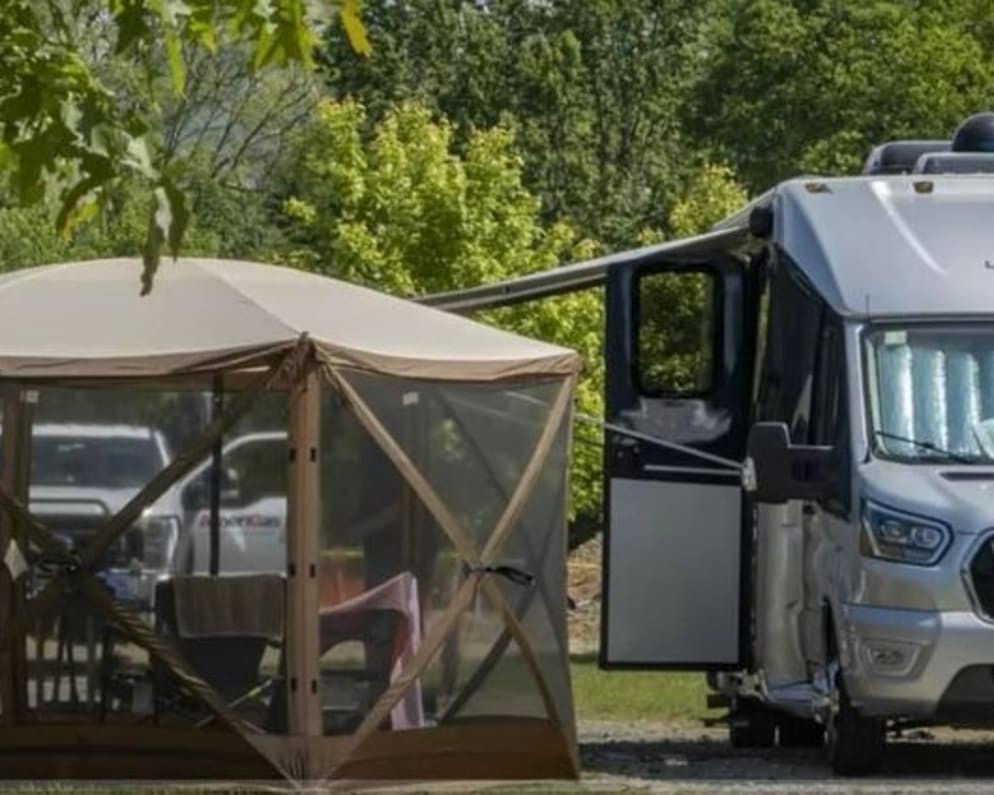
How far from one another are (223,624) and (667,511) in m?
3.21

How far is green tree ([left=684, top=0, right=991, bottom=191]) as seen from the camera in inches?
1679

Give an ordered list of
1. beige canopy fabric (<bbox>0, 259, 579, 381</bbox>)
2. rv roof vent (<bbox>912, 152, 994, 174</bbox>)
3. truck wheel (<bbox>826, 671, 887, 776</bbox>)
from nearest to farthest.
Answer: beige canopy fabric (<bbox>0, 259, 579, 381</bbox>), truck wheel (<bbox>826, 671, 887, 776</bbox>), rv roof vent (<bbox>912, 152, 994, 174</bbox>)

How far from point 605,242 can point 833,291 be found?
35.1 m

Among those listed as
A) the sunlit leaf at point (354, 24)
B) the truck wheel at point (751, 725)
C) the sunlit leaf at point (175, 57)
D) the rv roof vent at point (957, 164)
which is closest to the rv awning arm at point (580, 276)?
the rv roof vent at point (957, 164)

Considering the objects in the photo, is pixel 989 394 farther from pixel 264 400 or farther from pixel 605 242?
pixel 605 242

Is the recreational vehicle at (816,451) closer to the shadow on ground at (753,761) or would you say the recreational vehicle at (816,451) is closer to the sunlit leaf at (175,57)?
the shadow on ground at (753,761)

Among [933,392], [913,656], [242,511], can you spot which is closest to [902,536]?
[913,656]

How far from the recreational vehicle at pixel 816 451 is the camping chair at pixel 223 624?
2.40 m

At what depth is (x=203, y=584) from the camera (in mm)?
13109

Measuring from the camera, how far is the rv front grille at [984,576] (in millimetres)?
12938

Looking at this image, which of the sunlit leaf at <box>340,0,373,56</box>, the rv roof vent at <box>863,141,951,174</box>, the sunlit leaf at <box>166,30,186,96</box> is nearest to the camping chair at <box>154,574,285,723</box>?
the rv roof vent at <box>863,141,951,174</box>

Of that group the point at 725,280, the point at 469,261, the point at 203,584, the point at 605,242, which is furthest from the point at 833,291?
the point at 605,242

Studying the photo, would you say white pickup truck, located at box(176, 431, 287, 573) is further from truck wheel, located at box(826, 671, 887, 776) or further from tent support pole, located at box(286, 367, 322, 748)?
truck wheel, located at box(826, 671, 887, 776)

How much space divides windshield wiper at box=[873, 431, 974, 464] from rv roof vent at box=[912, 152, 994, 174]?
86.6 inches
